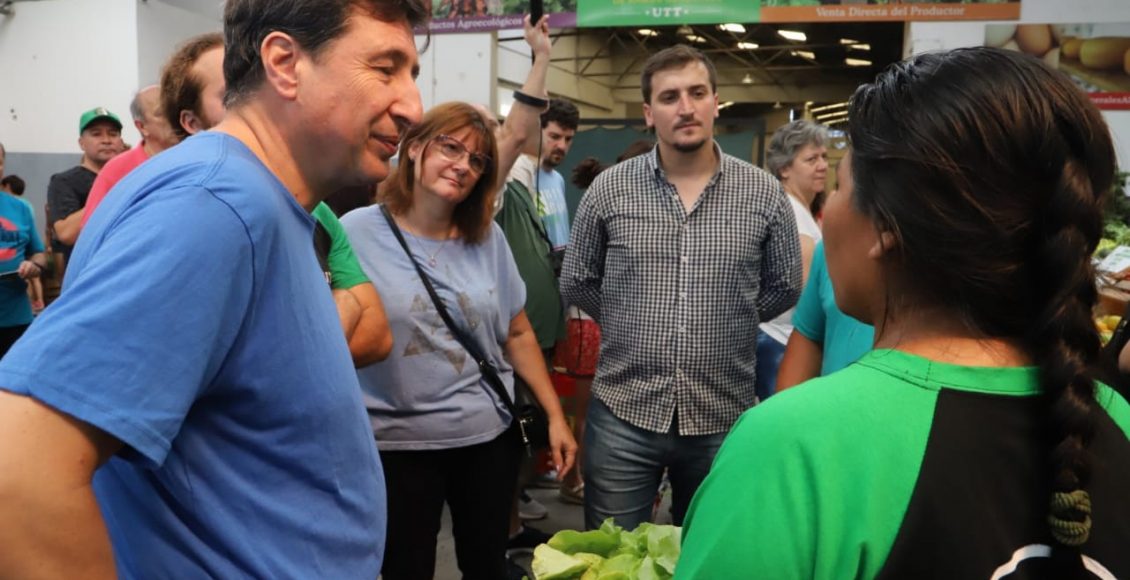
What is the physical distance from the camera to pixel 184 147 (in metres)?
1.10

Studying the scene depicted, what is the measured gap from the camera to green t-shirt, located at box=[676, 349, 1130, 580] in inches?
32.0

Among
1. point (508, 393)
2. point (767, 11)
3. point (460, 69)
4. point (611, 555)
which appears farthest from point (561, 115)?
point (460, 69)

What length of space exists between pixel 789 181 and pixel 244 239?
369cm

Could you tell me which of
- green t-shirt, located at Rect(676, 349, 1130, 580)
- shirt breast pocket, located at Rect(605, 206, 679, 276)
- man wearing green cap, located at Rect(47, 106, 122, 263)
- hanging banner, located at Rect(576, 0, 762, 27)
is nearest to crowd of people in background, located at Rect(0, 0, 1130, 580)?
green t-shirt, located at Rect(676, 349, 1130, 580)

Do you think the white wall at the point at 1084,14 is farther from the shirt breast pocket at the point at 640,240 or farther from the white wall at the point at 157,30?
the white wall at the point at 157,30

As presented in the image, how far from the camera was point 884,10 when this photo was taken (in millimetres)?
10367

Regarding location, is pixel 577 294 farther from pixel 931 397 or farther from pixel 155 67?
pixel 155 67

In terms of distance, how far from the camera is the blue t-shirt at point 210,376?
3.00 feet

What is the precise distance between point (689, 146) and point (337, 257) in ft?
4.06

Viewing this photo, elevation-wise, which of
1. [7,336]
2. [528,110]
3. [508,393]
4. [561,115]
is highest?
[528,110]

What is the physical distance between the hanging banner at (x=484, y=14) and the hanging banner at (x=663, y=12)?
1.72 ft

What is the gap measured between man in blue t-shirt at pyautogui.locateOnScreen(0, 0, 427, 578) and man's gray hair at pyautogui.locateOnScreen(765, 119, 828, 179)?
329 cm

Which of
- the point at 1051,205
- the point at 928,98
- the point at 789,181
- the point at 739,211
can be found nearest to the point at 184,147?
the point at 928,98

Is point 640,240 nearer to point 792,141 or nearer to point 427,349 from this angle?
point 427,349
